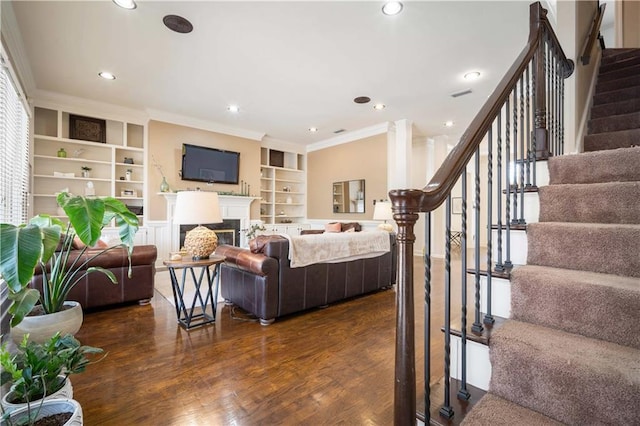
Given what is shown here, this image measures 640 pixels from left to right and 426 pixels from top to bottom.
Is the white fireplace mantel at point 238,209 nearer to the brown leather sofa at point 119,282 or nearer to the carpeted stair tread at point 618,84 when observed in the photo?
the brown leather sofa at point 119,282

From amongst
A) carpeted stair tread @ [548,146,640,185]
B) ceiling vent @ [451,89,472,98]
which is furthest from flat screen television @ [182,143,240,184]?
carpeted stair tread @ [548,146,640,185]

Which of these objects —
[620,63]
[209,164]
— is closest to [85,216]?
[209,164]

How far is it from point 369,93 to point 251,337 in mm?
3929

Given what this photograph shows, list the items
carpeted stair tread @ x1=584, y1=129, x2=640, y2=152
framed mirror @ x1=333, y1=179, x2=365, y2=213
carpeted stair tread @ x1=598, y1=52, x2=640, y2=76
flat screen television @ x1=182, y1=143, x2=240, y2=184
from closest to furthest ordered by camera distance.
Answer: carpeted stair tread @ x1=584, y1=129, x2=640, y2=152
carpeted stair tread @ x1=598, y1=52, x2=640, y2=76
flat screen television @ x1=182, y1=143, x2=240, y2=184
framed mirror @ x1=333, y1=179, x2=365, y2=213

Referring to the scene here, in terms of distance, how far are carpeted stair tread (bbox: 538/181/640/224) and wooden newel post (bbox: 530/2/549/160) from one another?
368 mm

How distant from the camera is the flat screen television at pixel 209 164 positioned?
5984 mm

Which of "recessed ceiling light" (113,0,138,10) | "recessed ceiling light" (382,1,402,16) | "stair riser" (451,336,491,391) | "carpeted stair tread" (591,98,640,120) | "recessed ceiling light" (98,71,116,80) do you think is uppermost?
"recessed ceiling light" (382,1,402,16)

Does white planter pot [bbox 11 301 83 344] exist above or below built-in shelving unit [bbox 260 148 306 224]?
below

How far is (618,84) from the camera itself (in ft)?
10.1

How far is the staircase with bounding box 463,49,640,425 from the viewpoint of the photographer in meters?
0.92

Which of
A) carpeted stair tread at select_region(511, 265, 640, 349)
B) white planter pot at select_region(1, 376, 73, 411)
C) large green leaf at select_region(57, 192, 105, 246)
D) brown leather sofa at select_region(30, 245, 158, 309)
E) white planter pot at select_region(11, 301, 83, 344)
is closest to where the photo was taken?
carpeted stair tread at select_region(511, 265, 640, 349)

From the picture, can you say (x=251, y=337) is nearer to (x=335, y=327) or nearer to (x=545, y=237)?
(x=335, y=327)

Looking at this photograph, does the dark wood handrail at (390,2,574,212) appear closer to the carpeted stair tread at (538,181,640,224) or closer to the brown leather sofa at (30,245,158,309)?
the carpeted stair tread at (538,181,640,224)

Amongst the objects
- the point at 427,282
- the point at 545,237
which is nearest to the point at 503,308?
the point at 545,237
